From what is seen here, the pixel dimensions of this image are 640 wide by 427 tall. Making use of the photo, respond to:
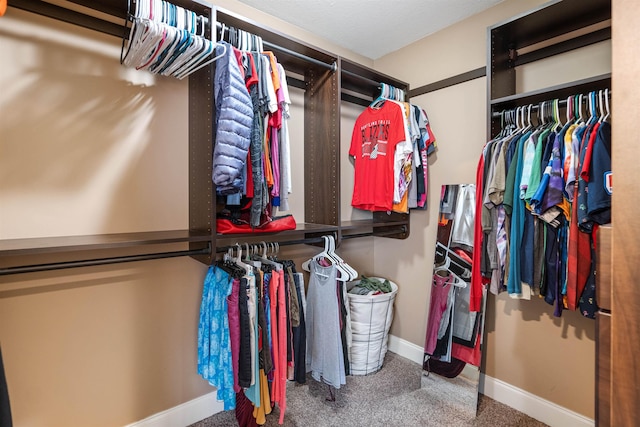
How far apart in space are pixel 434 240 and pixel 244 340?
64.5 inches

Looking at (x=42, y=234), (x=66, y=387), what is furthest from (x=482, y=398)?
(x=42, y=234)

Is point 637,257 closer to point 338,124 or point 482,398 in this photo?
point 338,124

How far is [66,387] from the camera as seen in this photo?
1.58 meters

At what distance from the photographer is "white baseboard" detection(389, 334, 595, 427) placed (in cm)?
185

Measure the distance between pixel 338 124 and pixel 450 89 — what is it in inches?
37.6

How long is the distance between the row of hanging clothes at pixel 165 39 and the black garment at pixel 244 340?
1053 millimetres

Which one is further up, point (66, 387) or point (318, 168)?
point (318, 168)

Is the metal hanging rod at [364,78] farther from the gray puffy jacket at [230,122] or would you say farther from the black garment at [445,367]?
the black garment at [445,367]

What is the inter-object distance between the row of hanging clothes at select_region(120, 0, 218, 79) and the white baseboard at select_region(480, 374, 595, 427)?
2568mm

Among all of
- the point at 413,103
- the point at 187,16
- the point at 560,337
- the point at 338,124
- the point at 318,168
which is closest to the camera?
the point at 187,16

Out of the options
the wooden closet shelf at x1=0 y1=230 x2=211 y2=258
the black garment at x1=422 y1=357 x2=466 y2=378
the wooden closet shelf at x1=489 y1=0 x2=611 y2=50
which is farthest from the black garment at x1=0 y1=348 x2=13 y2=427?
the wooden closet shelf at x1=489 y1=0 x2=611 y2=50

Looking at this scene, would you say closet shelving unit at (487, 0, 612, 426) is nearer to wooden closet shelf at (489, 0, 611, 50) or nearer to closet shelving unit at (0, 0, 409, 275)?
wooden closet shelf at (489, 0, 611, 50)

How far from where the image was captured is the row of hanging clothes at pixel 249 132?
1.43 m

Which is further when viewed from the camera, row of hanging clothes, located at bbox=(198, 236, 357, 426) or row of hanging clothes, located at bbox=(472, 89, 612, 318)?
row of hanging clothes, located at bbox=(198, 236, 357, 426)
